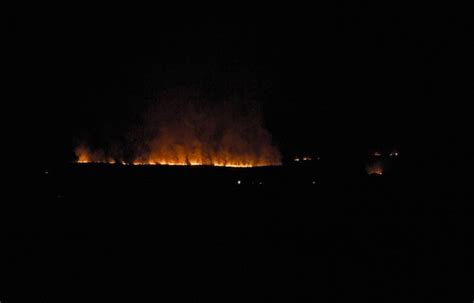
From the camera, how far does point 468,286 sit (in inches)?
198

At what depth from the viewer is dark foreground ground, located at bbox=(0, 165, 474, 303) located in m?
4.95

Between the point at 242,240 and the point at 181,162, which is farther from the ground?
the point at 181,162

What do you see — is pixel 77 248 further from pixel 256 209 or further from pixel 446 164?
pixel 446 164

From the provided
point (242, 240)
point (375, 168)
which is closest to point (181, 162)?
point (375, 168)

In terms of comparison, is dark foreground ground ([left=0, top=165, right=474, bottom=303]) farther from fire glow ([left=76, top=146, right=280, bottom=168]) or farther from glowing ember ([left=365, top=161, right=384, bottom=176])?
fire glow ([left=76, top=146, right=280, bottom=168])

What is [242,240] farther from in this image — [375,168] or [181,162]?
[181,162]

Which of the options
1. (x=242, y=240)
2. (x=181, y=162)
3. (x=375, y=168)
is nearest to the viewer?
(x=242, y=240)

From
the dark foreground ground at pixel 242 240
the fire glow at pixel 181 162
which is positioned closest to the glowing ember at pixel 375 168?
the dark foreground ground at pixel 242 240

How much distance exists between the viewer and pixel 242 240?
6703 mm

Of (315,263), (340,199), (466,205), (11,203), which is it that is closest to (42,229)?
(11,203)

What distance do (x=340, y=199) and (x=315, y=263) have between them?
3.66 metres

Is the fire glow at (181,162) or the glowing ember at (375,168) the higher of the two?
the fire glow at (181,162)

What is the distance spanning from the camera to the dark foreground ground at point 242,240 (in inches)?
195

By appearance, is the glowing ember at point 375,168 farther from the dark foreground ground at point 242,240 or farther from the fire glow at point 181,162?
the fire glow at point 181,162
